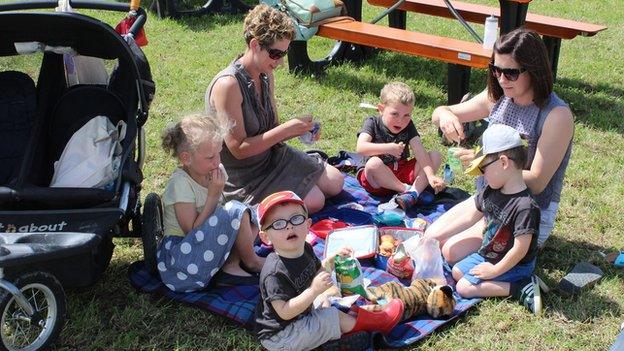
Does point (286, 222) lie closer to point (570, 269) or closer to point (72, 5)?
point (570, 269)

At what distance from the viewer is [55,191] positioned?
351 centimetres

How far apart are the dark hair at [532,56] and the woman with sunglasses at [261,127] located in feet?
3.87

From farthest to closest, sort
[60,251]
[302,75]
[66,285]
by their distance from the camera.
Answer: [302,75], [66,285], [60,251]

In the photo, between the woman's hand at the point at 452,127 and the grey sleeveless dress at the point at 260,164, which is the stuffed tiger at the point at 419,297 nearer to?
the woman's hand at the point at 452,127

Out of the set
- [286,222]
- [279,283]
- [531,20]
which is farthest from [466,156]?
[531,20]

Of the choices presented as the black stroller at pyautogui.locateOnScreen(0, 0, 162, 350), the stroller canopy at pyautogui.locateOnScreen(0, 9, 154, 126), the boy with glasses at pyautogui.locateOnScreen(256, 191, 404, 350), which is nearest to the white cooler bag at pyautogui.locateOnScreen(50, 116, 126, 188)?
Result: the black stroller at pyautogui.locateOnScreen(0, 0, 162, 350)

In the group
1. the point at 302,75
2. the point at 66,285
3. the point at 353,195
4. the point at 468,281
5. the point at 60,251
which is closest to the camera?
the point at 60,251

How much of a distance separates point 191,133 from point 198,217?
42cm

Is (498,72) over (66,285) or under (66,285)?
over

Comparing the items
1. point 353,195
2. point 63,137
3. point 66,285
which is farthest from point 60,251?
point 353,195

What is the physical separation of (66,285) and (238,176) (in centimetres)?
129

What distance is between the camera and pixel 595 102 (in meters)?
6.39

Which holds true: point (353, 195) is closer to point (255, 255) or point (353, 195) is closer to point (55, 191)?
point (255, 255)

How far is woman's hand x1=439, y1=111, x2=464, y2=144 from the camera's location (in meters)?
4.07
